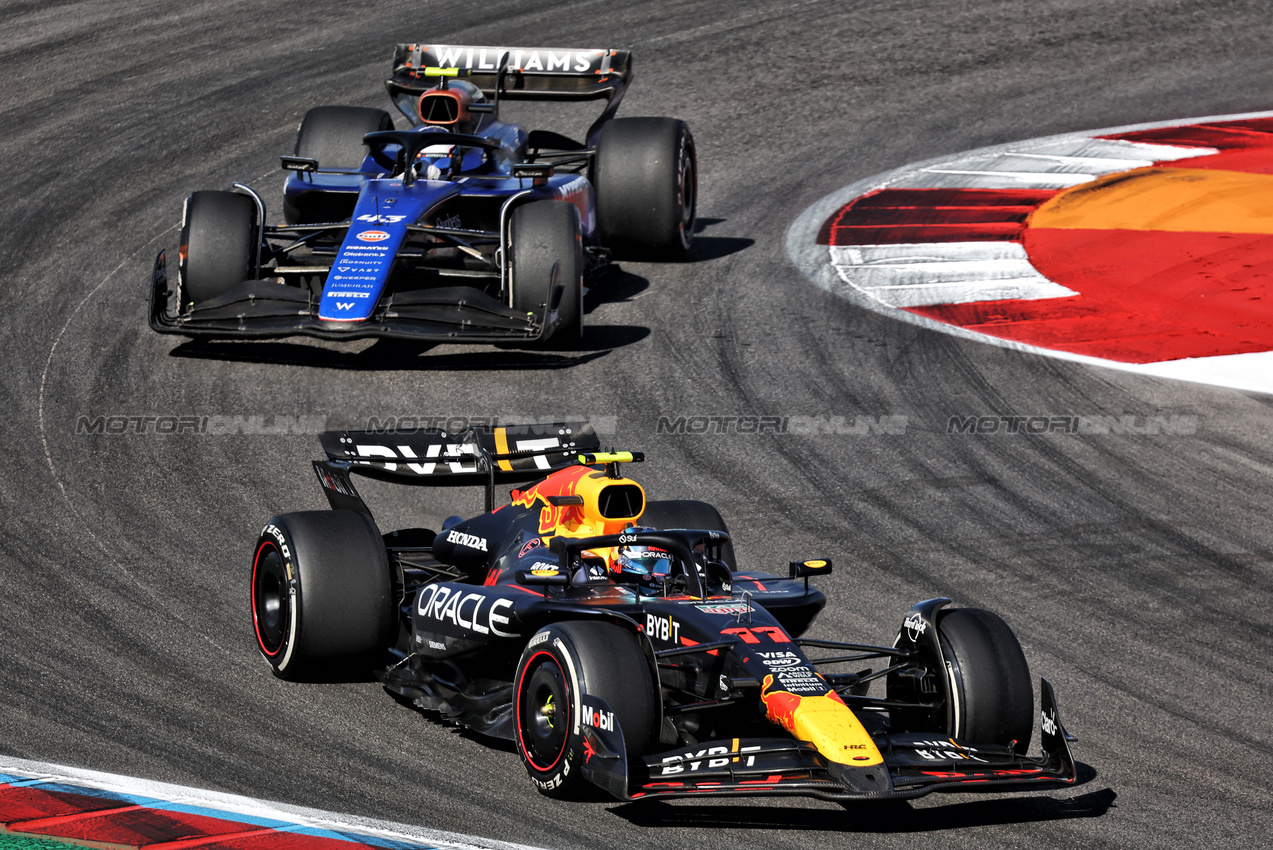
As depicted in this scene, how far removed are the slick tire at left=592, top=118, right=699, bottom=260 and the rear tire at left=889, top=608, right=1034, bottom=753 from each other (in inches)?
369

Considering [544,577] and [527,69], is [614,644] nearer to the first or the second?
[544,577]

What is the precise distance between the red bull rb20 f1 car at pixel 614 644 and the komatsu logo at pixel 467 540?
0.05 feet

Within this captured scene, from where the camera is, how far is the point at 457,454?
360 inches

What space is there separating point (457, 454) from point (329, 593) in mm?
1395

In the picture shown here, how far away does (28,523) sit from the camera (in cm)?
1038

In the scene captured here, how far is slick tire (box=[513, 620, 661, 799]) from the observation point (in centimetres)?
653

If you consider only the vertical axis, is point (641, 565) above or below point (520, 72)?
below

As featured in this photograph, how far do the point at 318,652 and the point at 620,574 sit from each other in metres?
1.56

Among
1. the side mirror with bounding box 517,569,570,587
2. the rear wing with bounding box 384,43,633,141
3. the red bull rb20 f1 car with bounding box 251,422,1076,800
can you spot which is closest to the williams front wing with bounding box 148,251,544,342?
the red bull rb20 f1 car with bounding box 251,422,1076,800

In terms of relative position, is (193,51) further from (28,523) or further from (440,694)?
(440,694)

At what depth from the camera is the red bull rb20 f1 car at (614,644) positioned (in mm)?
6453

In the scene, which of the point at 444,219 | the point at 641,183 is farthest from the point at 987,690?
the point at 641,183

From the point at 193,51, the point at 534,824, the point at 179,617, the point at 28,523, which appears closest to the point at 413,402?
the point at 28,523

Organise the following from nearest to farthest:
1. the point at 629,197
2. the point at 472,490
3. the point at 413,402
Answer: the point at 472,490, the point at 413,402, the point at 629,197
